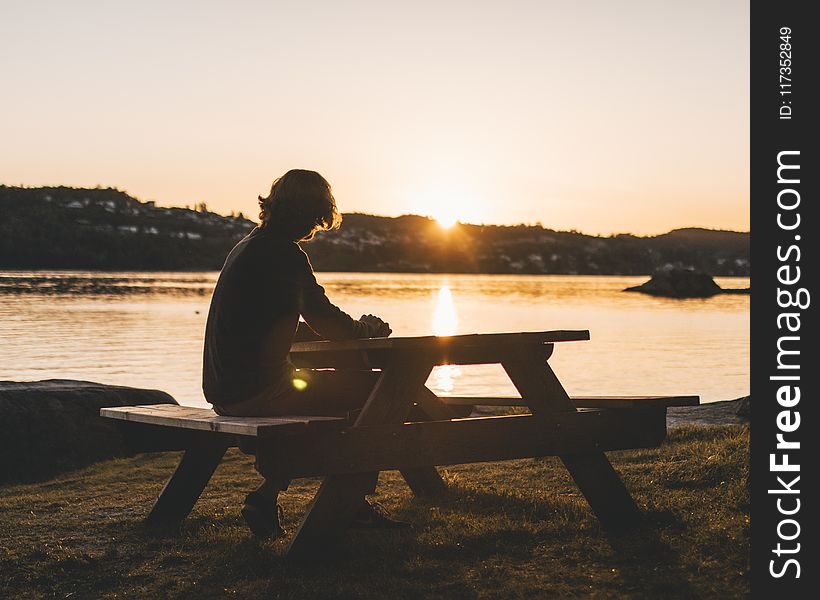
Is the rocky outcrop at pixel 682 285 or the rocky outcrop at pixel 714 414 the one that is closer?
the rocky outcrop at pixel 714 414

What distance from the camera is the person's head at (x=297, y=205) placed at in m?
5.41

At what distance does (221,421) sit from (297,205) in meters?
1.27

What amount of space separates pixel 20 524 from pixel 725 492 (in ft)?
16.2

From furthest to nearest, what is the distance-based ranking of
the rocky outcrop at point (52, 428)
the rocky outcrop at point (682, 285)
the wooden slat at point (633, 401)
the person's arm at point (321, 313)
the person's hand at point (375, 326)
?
the rocky outcrop at point (682, 285) → the rocky outcrop at point (52, 428) → the wooden slat at point (633, 401) → the person's hand at point (375, 326) → the person's arm at point (321, 313)

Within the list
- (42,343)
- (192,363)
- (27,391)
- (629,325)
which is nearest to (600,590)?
(27,391)

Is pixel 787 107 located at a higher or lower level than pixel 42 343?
higher

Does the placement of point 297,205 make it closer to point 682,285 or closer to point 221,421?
point 221,421

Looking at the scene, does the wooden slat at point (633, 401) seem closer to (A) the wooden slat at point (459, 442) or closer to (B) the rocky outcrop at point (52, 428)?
(A) the wooden slat at point (459, 442)

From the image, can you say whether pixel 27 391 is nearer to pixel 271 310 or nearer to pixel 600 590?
pixel 271 310

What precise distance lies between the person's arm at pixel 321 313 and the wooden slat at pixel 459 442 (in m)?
0.60

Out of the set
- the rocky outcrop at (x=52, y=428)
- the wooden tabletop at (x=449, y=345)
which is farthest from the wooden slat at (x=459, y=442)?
the rocky outcrop at (x=52, y=428)

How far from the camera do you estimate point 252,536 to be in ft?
19.7

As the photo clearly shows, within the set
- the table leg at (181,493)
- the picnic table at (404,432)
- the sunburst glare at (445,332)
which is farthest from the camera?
the sunburst glare at (445,332)

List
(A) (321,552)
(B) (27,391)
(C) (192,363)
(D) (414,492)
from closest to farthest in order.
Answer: (A) (321,552)
(D) (414,492)
(B) (27,391)
(C) (192,363)
